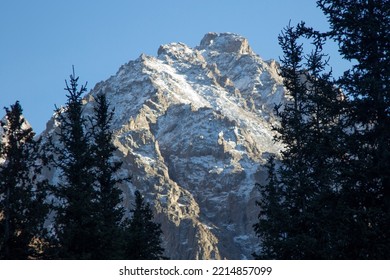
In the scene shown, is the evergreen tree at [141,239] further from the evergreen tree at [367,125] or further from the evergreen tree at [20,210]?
the evergreen tree at [367,125]

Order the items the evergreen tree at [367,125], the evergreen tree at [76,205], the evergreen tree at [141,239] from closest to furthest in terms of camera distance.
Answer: the evergreen tree at [367,125] < the evergreen tree at [76,205] < the evergreen tree at [141,239]

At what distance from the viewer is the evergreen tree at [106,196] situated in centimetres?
2925

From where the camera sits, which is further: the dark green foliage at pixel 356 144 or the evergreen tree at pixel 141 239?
the evergreen tree at pixel 141 239

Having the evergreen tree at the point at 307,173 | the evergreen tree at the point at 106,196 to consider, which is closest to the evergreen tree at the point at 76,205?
the evergreen tree at the point at 106,196

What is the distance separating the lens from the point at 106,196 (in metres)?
36.5

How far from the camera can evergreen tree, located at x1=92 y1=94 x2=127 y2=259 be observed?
29.2 m

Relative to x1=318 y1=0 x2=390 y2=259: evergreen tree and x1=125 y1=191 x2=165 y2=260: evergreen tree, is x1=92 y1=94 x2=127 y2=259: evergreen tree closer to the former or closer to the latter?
x1=125 y1=191 x2=165 y2=260: evergreen tree

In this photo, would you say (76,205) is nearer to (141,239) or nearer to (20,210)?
(20,210)

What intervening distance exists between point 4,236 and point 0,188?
7.10 ft
